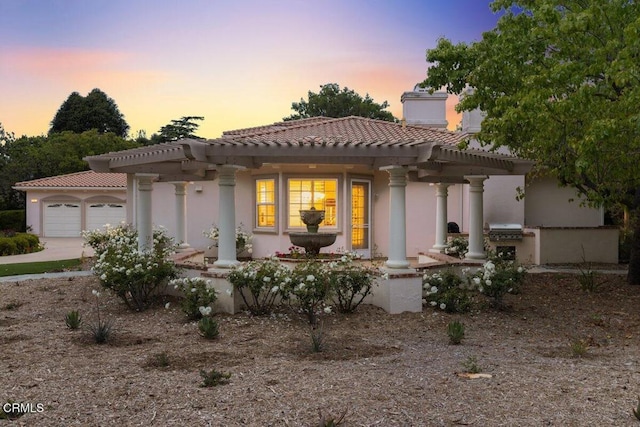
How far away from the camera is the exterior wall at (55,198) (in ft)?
99.8

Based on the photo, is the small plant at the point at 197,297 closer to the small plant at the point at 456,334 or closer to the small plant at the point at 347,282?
the small plant at the point at 347,282

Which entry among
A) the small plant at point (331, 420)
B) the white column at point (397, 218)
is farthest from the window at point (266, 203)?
the small plant at point (331, 420)

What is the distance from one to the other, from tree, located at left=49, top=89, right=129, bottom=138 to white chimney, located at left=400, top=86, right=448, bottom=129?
41812mm

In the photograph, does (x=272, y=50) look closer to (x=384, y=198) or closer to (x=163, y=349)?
(x=384, y=198)

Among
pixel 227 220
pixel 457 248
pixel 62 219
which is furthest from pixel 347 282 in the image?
pixel 62 219

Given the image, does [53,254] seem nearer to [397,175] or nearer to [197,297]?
[197,297]

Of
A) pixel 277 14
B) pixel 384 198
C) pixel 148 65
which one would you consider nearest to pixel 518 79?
pixel 384 198

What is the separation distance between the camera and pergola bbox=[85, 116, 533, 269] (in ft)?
27.5

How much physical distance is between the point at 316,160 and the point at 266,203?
19.3 ft

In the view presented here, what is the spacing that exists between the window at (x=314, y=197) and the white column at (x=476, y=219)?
3907 millimetres

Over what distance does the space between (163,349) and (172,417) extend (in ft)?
7.83

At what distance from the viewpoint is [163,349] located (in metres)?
6.59

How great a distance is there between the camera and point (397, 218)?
29.9 feet

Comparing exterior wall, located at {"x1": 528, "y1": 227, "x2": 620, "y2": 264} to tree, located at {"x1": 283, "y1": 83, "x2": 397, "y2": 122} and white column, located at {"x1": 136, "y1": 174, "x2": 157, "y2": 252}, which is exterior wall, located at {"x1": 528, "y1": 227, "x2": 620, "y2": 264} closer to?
white column, located at {"x1": 136, "y1": 174, "x2": 157, "y2": 252}
